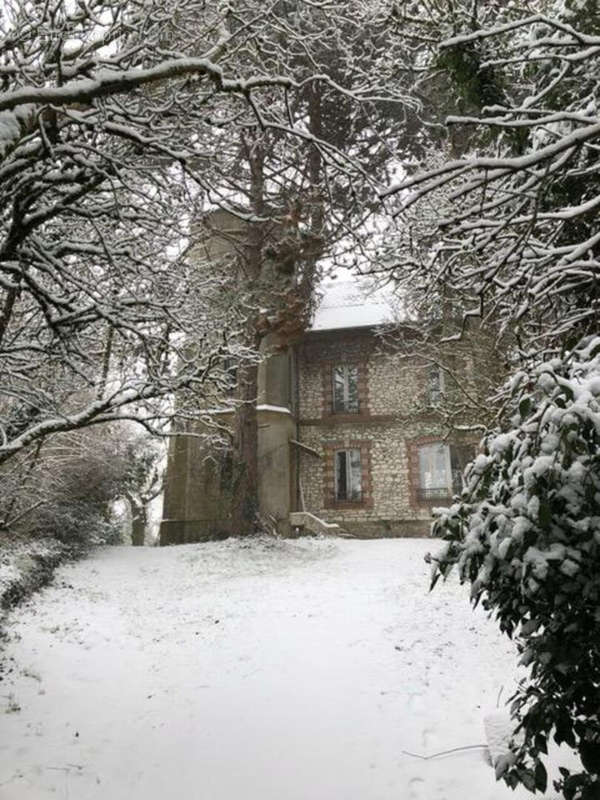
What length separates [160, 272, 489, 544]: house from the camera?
18594mm

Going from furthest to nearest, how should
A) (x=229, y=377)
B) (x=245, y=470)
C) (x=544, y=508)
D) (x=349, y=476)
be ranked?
1. (x=349, y=476)
2. (x=245, y=470)
3. (x=229, y=377)
4. (x=544, y=508)

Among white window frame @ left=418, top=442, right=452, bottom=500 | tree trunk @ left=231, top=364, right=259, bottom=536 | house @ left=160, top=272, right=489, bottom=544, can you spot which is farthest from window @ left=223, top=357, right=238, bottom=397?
white window frame @ left=418, top=442, right=452, bottom=500

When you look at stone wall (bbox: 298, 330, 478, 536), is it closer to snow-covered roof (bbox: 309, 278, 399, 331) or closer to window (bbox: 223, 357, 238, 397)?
snow-covered roof (bbox: 309, 278, 399, 331)

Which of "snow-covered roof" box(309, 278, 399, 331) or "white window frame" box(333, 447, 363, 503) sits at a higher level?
"snow-covered roof" box(309, 278, 399, 331)

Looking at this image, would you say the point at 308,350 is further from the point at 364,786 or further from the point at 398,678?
the point at 364,786

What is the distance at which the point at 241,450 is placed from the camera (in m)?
15.6

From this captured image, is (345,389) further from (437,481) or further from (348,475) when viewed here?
(437,481)

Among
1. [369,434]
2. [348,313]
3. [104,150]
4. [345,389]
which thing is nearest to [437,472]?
[369,434]

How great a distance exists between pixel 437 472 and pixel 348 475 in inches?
113

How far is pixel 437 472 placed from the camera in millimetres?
19828

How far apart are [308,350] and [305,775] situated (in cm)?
1725

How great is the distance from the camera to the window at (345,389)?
21.1m

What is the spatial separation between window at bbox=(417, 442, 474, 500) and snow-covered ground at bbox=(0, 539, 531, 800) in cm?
848

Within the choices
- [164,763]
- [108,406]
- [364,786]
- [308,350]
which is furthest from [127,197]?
[308,350]
